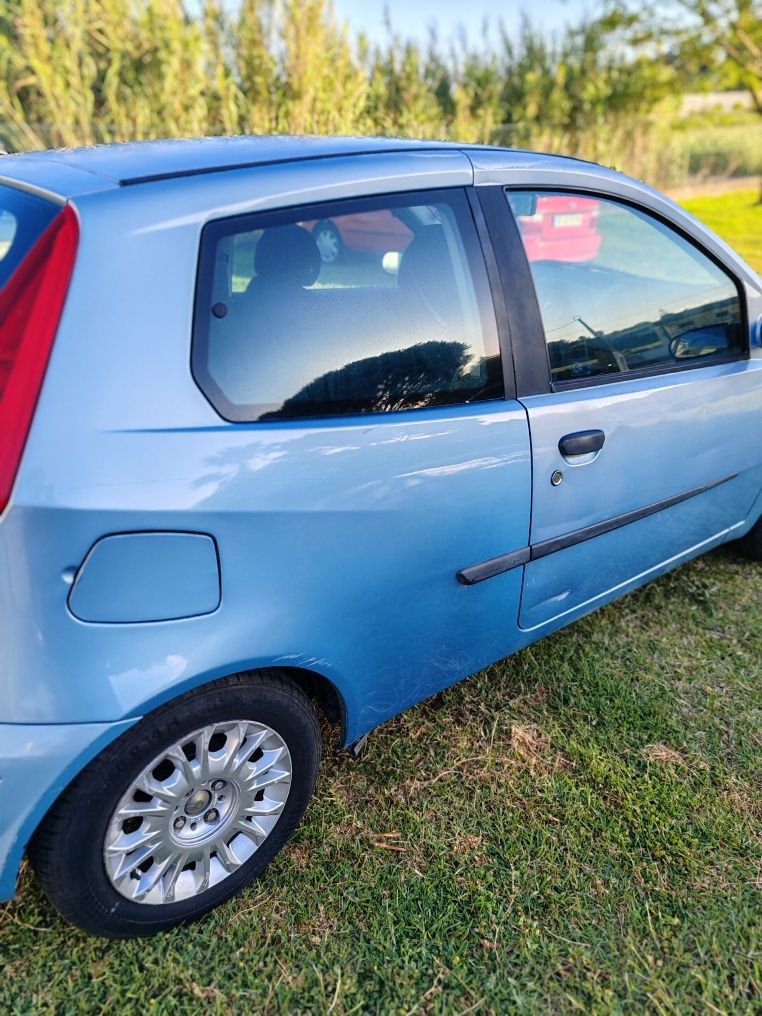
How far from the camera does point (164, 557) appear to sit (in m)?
1.51

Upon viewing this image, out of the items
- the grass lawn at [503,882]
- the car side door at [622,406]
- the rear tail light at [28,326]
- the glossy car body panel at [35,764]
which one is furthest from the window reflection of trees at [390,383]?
the grass lawn at [503,882]

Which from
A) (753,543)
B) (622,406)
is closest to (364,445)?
(622,406)

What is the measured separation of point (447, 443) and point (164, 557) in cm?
75

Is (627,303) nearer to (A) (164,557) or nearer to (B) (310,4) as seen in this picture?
(A) (164,557)

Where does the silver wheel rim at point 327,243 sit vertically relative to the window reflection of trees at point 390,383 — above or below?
above

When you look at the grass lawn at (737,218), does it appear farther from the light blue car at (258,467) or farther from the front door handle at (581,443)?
the light blue car at (258,467)

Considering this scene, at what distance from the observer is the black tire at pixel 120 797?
5.08ft

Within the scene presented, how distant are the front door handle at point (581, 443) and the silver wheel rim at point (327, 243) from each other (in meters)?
0.80

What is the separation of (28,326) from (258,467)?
19.9 inches

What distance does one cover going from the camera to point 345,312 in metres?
1.81

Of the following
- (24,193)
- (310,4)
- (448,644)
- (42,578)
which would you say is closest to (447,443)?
(448,644)

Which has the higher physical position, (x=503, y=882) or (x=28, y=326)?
(x=28, y=326)

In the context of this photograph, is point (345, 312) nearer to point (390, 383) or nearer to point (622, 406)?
point (390, 383)

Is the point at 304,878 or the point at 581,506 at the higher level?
the point at 581,506
